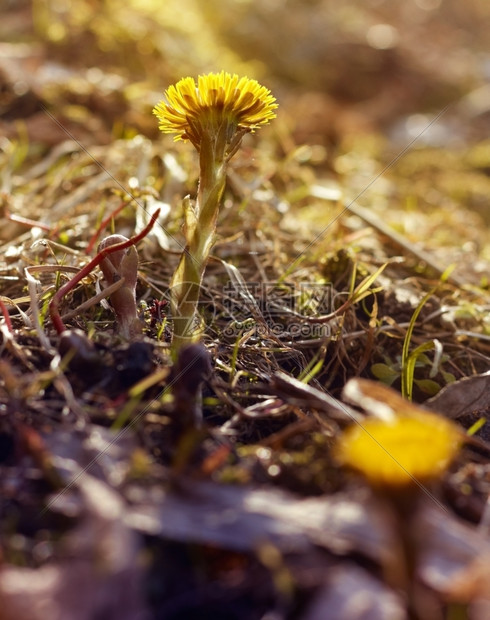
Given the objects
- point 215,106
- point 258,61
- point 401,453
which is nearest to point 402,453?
point 401,453

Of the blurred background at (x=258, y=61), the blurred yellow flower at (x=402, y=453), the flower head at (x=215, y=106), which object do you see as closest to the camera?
the blurred yellow flower at (x=402, y=453)

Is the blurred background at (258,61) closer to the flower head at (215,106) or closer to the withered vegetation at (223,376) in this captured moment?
the withered vegetation at (223,376)

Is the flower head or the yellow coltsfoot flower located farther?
the flower head

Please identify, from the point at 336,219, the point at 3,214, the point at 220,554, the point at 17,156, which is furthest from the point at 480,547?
the point at 17,156

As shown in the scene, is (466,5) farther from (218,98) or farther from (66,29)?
(218,98)

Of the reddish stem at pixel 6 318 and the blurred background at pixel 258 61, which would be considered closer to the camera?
the reddish stem at pixel 6 318

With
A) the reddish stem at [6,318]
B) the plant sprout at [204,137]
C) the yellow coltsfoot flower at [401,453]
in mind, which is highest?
the plant sprout at [204,137]

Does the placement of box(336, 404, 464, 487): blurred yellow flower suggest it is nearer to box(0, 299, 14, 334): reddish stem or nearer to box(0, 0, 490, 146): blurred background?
box(0, 299, 14, 334): reddish stem

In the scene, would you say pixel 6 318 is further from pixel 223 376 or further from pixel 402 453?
pixel 402 453

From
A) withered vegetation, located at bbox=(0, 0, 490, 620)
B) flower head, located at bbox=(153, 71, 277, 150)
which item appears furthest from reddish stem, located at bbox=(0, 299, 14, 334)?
flower head, located at bbox=(153, 71, 277, 150)

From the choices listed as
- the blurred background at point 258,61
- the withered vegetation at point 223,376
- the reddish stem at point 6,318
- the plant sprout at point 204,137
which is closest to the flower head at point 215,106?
the plant sprout at point 204,137
